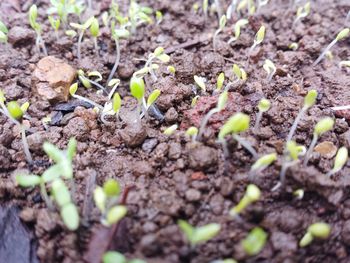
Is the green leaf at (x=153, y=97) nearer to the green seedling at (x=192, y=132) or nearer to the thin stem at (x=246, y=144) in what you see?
the green seedling at (x=192, y=132)

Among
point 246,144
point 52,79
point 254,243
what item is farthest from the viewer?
point 52,79

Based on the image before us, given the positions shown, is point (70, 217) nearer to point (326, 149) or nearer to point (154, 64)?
point (154, 64)

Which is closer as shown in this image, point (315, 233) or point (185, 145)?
point (315, 233)

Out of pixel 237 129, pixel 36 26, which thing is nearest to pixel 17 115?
pixel 36 26

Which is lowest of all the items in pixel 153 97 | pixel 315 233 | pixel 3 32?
pixel 315 233

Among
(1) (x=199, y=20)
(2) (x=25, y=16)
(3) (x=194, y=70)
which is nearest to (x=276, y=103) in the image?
(3) (x=194, y=70)
